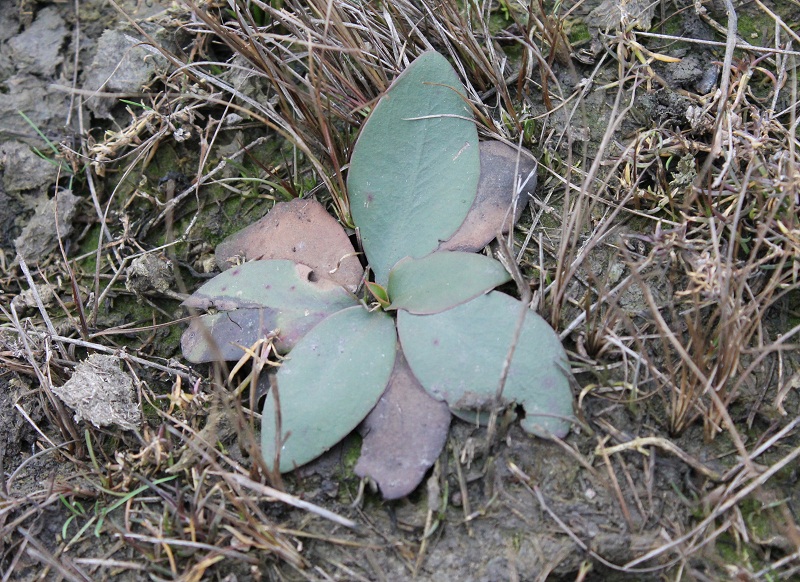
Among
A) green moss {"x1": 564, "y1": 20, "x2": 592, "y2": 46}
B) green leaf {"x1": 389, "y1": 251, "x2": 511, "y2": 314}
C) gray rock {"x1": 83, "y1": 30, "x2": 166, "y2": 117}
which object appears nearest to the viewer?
green leaf {"x1": 389, "y1": 251, "x2": 511, "y2": 314}

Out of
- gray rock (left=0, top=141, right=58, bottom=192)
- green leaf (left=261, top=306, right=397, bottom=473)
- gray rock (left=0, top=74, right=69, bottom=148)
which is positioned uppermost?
gray rock (left=0, top=74, right=69, bottom=148)

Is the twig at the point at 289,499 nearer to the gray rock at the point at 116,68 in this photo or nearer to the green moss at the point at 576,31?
the gray rock at the point at 116,68

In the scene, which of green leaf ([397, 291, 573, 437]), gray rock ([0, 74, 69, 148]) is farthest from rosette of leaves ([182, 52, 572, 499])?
gray rock ([0, 74, 69, 148])

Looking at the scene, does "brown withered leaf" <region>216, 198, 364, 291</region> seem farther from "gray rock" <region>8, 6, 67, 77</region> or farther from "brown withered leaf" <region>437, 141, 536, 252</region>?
"gray rock" <region>8, 6, 67, 77</region>

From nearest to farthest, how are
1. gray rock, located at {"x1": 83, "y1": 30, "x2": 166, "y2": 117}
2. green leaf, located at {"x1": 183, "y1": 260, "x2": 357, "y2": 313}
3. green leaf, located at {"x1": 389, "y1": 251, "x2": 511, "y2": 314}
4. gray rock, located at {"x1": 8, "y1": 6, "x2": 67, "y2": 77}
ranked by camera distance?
green leaf, located at {"x1": 389, "y1": 251, "x2": 511, "y2": 314} < green leaf, located at {"x1": 183, "y1": 260, "x2": 357, "y2": 313} < gray rock, located at {"x1": 83, "y1": 30, "x2": 166, "y2": 117} < gray rock, located at {"x1": 8, "y1": 6, "x2": 67, "y2": 77}

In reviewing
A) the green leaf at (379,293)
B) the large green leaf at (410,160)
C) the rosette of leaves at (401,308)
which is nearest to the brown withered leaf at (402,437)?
the rosette of leaves at (401,308)

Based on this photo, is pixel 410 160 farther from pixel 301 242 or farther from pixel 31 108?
pixel 31 108

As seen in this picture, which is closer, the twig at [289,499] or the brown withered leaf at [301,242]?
the twig at [289,499]

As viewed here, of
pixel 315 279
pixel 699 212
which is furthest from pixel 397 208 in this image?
pixel 699 212
